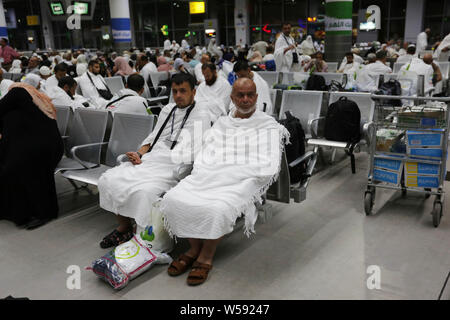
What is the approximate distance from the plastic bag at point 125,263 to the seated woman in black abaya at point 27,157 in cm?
140

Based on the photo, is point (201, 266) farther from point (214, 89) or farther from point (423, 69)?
point (423, 69)

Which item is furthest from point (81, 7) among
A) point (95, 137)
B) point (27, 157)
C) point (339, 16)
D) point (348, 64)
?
point (27, 157)

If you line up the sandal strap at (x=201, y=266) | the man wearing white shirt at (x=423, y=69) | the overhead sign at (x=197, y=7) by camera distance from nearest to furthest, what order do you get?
the sandal strap at (x=201, y=266) < the man wearing white shirt at (x=423, y=69) < the overhead sign at (x=197, y=7)

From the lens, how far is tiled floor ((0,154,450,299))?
290cm

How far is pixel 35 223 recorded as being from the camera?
13.4 feet

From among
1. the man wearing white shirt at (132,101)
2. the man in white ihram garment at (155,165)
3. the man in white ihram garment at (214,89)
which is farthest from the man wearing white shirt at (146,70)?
the man in white ihram garment at (155,165)

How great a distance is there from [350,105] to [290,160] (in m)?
1.56

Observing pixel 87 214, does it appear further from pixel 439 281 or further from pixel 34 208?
pixel 439 281

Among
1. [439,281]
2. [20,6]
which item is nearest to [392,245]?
[439,281]

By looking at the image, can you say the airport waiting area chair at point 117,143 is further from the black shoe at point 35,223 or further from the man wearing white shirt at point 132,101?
the black shoe at point 35,223

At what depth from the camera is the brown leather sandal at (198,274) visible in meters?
A: 2.97

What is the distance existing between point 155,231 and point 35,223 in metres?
1.49

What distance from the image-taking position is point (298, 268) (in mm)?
3158

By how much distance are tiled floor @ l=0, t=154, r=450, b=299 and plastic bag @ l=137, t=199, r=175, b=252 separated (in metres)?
0.22
